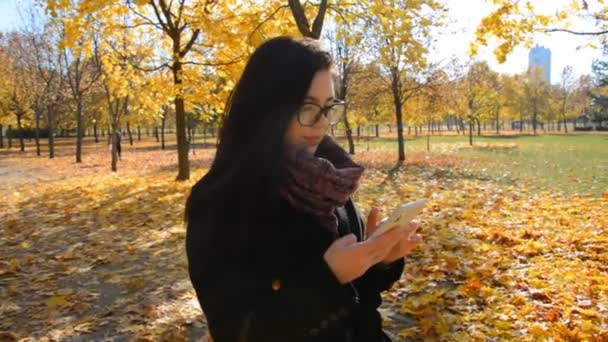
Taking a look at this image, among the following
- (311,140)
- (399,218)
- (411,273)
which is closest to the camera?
(399,218)

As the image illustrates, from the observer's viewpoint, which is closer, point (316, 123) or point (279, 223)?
point (279, 223)

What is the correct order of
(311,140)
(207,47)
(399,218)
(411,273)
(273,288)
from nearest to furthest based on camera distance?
(273,288)
(399,218)
(311,140)
(411,273)
(207,47)

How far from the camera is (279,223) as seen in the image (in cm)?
131

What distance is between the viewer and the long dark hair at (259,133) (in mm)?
1297

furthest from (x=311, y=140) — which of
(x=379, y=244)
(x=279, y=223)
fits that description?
(x=379, y=244)

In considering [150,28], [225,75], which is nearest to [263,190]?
[225,75]

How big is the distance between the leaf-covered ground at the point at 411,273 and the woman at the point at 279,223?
2483 millimetres

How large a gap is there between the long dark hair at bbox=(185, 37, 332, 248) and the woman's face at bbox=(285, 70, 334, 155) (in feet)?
0.07

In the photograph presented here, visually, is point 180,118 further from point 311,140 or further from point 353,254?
point 353,254

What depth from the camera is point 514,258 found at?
5.16 meters

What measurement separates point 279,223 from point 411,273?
12.9ft

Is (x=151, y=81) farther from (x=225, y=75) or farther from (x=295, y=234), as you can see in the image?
(x=295, y=234)

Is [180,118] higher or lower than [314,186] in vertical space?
Answer: higher

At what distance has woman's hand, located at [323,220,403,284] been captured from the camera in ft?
4.06
